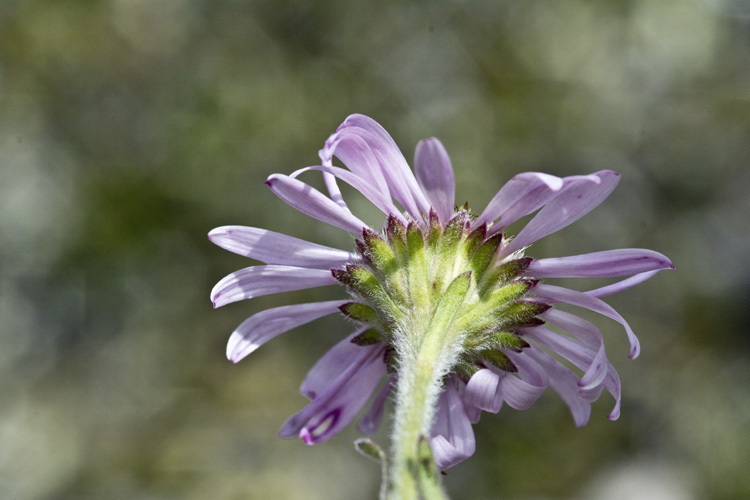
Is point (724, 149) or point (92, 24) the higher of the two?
→ point (92, 24)

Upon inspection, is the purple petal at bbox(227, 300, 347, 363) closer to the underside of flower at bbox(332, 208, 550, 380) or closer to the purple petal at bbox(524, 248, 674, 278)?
the underside of flower at bbox(332, 208, 550, 380)

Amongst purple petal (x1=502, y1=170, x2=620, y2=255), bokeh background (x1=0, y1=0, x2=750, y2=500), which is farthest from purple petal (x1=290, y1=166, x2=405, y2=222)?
bokeh background (x1=0, y1=0, x2=750, y2=500)

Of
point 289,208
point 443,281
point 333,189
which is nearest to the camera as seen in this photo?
point 443,281

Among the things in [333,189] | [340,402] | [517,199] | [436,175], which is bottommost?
[340,402]

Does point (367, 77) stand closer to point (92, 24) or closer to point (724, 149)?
point (92, 24)

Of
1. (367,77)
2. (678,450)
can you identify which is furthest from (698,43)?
(678,450)

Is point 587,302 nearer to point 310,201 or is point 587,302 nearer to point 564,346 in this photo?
point 564,346

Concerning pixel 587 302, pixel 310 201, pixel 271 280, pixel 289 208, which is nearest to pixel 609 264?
pixel 587 302
